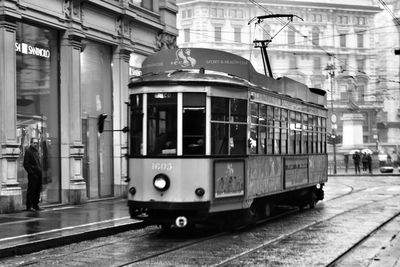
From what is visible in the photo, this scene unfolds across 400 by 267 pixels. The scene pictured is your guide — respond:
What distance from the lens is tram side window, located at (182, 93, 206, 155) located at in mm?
11500

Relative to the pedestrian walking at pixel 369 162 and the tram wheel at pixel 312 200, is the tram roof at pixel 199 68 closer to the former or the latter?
the tram wheel at pixel 312 200

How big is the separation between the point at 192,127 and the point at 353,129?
43.6 meters

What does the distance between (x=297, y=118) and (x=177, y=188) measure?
554 centimetres

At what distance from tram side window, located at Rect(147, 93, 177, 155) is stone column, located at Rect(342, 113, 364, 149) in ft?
142

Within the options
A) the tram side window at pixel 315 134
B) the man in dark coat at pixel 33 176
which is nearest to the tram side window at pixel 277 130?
the tram side window at pixel 315 134

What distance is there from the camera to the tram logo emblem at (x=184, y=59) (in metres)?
12.6

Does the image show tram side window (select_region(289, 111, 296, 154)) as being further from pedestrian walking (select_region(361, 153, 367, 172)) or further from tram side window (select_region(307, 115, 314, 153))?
pedestrian walking (select_region(361, 153, 367, 172))

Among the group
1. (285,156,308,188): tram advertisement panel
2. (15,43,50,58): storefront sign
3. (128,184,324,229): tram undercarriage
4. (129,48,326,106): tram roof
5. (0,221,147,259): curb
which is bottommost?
(0,221,147,259): curb

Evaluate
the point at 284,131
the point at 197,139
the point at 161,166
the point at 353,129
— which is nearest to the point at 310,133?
the point at 284,131

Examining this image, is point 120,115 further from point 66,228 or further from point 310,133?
point 66,228

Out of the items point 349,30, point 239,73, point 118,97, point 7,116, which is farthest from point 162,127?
point 349,30

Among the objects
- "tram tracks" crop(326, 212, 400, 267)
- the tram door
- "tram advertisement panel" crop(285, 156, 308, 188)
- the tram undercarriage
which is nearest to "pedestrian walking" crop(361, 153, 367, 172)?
the tram door

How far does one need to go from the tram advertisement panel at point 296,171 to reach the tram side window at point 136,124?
4.43 meters

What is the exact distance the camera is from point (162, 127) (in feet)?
38.0
